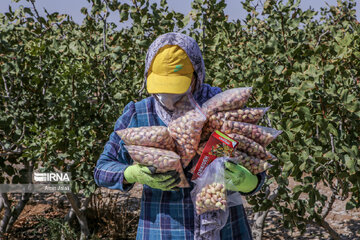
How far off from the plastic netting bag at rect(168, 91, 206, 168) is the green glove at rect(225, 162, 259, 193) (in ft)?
0.48

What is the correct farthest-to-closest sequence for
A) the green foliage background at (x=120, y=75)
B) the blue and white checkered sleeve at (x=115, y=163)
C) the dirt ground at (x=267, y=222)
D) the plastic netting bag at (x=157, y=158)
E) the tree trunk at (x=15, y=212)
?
1. the dirt ground at (x=267, y=222)
2. the tree trunk at (x=15, y=212)
3. the green foliage background at (x=120, y=75)
4. the blue and white checkered sleeve at (x=115, y=163)
5. the plastic netting bag at (x=157, y=158)

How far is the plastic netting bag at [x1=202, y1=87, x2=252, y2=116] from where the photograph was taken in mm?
1502

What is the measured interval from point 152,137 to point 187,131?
13cm

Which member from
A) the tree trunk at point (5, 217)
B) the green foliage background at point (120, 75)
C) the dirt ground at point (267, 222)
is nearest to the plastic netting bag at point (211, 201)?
the green foliage background at point (120, 75)

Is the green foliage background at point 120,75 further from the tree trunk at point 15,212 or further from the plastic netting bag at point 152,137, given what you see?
the plastic netting bag at point 152,137

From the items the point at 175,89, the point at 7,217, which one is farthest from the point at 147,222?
the point at 7,217

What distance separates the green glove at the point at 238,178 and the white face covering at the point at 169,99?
13.1 inches

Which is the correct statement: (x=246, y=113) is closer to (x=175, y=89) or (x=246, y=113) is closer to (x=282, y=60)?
(x=175, y=89)

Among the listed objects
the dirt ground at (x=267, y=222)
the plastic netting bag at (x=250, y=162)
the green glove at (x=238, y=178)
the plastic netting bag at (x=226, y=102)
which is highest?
the plastic netting bag at (x=226, y=102)

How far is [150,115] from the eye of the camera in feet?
5.47

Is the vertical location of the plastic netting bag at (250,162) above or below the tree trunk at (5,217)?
above

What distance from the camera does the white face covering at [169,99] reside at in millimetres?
1534

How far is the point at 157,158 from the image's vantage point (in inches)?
55.1

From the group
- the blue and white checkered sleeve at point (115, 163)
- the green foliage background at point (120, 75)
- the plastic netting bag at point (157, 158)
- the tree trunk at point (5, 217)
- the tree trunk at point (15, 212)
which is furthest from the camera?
the tree trunk at point (15, 212)
